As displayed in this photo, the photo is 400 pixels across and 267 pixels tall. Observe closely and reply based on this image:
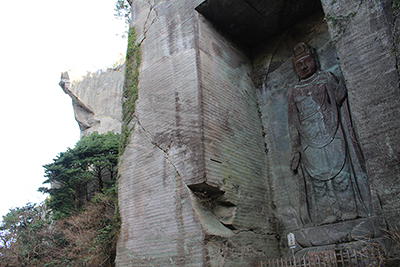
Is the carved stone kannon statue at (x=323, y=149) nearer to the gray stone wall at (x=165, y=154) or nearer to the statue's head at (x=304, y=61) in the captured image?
the statue's head at (x=304, y=61)

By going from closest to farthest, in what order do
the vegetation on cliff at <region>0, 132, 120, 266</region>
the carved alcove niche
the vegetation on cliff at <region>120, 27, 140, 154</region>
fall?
the carved alcove niche < the vegetation on cliff at <region>0, 132, 120, 266</region> < the vegetation on cliff at <region>120, 27, 140, 154</region>

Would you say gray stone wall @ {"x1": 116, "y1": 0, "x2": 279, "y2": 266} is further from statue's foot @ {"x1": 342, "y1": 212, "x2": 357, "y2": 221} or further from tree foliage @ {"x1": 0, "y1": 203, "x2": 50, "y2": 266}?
tree foliage @ {"x1": 0, "y1": 203, "x2": 50, "y2": 266}

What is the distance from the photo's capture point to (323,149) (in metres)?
6.49

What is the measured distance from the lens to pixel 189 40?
6.87 metres

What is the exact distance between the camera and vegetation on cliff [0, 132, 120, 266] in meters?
6.93

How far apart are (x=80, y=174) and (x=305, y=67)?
752 cm

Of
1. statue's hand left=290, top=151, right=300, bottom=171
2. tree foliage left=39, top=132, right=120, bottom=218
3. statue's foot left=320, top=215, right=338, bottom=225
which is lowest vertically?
statue's foot left=320, top=215, right=338, bottom=225

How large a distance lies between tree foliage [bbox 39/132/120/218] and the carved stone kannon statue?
5.94m

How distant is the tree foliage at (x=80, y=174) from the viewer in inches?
381

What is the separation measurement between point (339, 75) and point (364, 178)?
2407 millimetres

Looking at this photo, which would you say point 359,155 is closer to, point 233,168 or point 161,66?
point 233,168

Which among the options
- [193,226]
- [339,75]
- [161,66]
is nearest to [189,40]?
[161,66]

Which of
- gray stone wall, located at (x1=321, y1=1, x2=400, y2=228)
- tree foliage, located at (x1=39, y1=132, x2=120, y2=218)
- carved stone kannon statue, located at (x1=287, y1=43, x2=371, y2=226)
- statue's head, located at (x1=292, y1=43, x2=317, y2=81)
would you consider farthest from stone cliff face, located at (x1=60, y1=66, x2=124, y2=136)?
gray stone wall, located at (x1=321, y1=1, x2=400, y2=228)

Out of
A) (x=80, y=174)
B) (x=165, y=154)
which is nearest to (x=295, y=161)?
(x=165, y=154)
